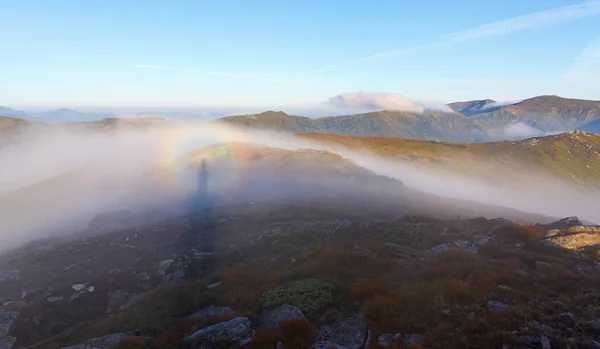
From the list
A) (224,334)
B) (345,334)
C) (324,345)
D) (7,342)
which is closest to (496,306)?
(345,334)

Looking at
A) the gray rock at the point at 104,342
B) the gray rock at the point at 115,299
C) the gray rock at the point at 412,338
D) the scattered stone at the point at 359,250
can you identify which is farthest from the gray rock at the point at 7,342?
the gray rock at the point at 412,338

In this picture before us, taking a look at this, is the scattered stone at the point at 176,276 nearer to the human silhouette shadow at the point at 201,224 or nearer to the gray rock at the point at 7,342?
the human silhouette shadow at the point at 201,224

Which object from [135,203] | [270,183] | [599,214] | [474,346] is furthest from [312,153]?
[599,214]

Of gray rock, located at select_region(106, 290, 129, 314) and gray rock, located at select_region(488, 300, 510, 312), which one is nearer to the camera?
gray rock, located at select_region(488, 300, 510, 312)

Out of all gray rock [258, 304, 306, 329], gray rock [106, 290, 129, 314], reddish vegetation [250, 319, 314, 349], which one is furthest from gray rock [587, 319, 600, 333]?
gray rock [106, 290, 129, 314]

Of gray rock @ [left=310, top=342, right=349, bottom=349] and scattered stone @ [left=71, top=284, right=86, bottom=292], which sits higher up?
gray rock @ [left=310, top=342, right=349, bottom=349]

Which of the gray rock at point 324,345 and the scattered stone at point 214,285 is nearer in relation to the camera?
the gray rock at point 324,345

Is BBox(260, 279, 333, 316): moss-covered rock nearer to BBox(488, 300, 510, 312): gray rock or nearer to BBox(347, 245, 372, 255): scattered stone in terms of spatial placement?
BBox(347, 245, 372, 255): scattered stone
